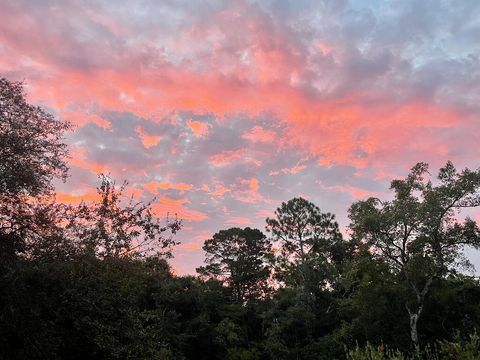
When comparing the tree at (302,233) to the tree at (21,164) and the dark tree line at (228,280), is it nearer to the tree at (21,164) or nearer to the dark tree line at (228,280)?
the dark tree line at (228,280)

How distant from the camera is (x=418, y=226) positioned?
3036cm

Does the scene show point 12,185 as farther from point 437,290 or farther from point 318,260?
point 318,260

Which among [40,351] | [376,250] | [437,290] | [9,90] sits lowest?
[40,351]

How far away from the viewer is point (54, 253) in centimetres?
1614

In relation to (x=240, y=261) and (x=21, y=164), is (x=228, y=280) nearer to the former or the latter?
(x=240, y=261)

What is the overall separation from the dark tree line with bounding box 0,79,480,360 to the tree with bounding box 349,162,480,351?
91 millimetres

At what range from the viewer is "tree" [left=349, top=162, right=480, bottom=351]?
29.5m

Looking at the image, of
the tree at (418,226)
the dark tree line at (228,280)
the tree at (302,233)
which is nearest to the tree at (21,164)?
the dark tree line at (228,280)

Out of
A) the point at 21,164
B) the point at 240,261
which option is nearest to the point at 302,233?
the point at 240,261

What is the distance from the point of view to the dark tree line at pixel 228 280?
47.3 feet

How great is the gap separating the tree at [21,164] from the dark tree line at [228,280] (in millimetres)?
43

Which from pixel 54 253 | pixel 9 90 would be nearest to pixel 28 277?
pixel 54 253

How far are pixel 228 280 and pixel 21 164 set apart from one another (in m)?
48.2

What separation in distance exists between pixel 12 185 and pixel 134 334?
760 centimetres
